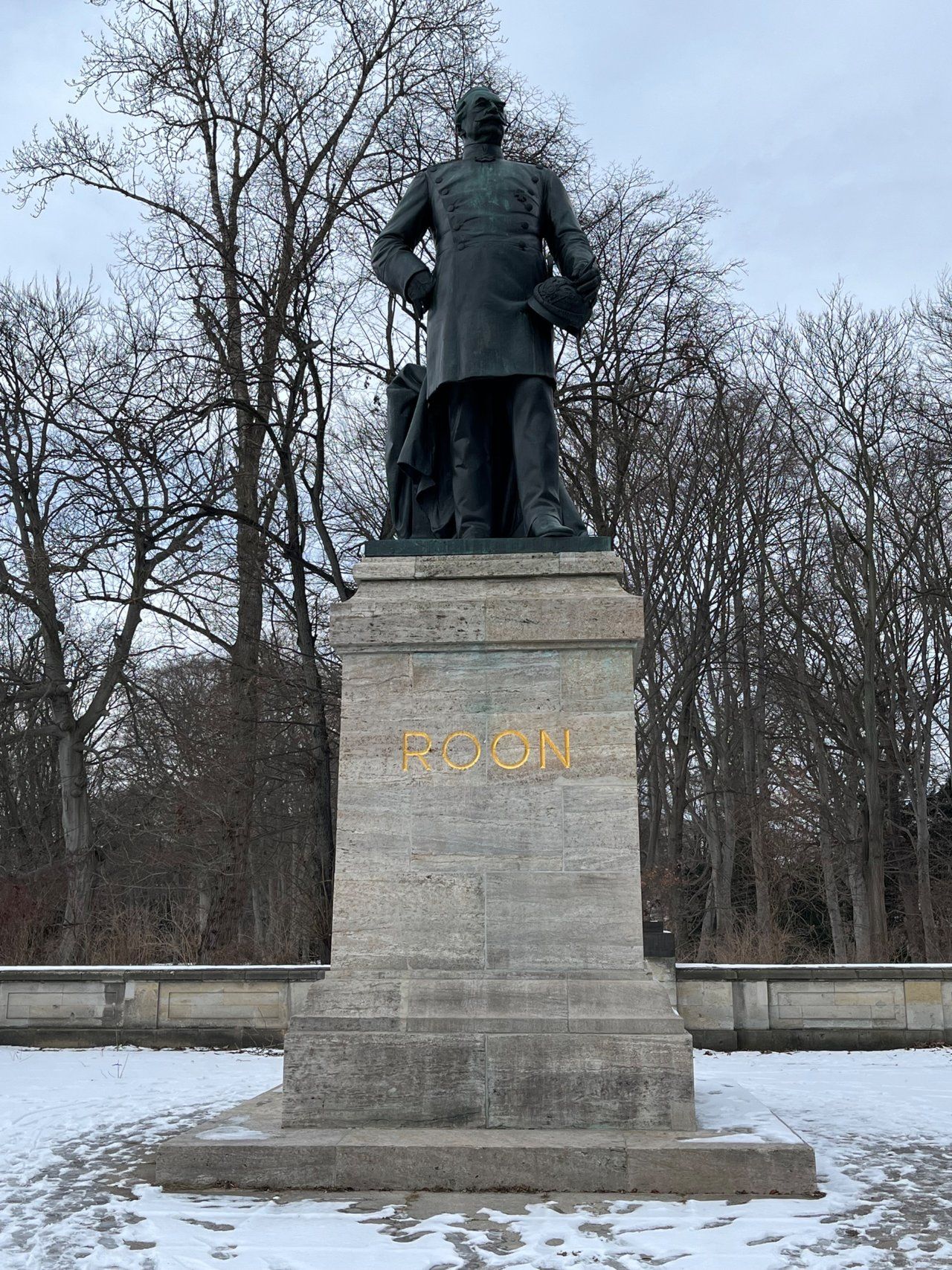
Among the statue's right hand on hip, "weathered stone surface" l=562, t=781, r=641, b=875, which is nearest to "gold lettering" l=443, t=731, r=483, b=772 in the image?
"weathered stone surface" l=562, t=781, r=641, b=875

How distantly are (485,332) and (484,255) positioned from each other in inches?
18.7

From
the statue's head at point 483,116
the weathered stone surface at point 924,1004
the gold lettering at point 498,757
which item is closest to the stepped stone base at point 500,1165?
the gold lettering at point 498,757

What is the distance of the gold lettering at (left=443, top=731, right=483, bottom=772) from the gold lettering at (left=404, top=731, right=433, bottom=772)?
0.27 ft

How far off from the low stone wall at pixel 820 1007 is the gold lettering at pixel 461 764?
299 inches

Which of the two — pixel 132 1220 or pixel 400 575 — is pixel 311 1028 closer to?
pixel 132 1220

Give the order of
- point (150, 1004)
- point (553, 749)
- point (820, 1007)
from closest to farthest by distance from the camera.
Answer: point (553, 749) → point (150, 1004) → point (820, 1007)

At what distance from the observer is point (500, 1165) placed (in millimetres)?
5211

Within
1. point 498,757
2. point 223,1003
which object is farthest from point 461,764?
point 223,1003

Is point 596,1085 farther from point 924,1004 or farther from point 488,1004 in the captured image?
point 924,1004

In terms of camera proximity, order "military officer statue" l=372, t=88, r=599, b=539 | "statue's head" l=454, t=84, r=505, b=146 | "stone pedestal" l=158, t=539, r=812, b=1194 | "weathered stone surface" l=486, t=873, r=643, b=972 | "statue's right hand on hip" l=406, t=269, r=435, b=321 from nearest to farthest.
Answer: "stone pedestal" l=158, t=539, r=812, b=1194 < "weathered stone surface" l=486, t=873, r=643, b=972 < "military officer statue" l=372, t=88, r=599, b=539 < "statue's right hand on hip" l=406, t=269, r=435, b=321 < "statue's head" l=454, t=84, r=505, b=146

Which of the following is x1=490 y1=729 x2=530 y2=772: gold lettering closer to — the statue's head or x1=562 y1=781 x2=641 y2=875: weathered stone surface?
x1=562 y1=781 x2=641 y2=875: weathered stone surface

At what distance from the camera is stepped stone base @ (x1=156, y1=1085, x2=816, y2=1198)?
5148mm

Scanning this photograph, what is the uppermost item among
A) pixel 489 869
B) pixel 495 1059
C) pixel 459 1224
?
pixel 489 869

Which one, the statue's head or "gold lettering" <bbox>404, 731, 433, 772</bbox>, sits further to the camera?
the statue's head
